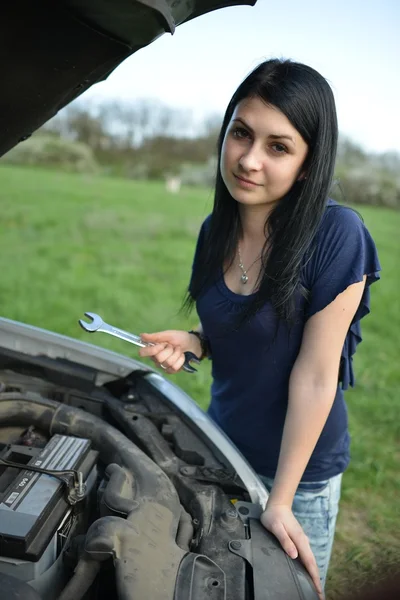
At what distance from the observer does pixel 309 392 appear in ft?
4.53

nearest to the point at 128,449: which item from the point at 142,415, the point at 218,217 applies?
the point at 142,415

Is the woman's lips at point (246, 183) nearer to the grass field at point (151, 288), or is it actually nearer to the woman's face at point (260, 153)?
the woman's face at point (260, 153)

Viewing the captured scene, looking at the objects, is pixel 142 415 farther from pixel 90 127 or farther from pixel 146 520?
pixel 90 127

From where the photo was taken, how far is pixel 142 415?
1.71 meters

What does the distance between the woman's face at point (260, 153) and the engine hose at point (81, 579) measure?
0.92 m

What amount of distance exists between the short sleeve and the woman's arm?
26 millimetres

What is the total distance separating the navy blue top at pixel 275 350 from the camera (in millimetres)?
1334

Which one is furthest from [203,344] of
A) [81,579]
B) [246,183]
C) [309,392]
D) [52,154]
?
[52,154]

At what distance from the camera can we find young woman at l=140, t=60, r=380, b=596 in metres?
1.32

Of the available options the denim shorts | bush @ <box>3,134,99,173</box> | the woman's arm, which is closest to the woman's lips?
the woman's arm

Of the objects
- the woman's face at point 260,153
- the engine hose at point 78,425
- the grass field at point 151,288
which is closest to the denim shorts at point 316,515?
the grass field at point 151,288

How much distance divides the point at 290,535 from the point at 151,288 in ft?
15.9

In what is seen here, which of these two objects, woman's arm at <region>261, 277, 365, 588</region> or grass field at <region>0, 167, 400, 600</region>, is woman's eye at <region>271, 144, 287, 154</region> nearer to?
woman's arm at <region>261, 277, 365, 588</region>

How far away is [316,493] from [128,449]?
0.57m
